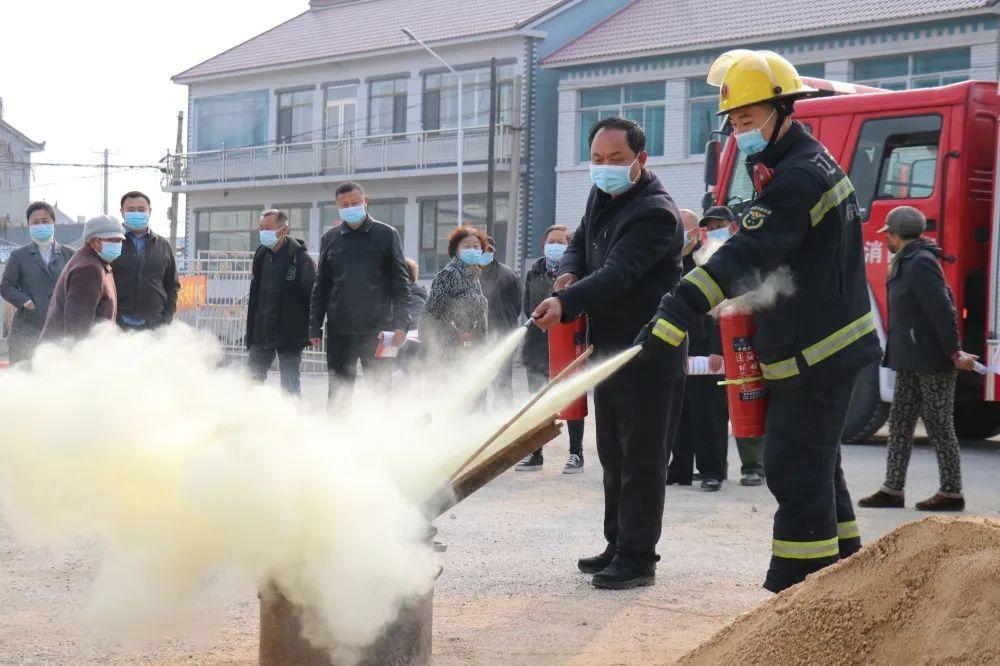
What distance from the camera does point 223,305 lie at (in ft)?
79.1

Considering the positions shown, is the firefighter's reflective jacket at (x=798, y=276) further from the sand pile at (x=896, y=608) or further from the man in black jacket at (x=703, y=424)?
the man in black jacket at (x=703, y=424)

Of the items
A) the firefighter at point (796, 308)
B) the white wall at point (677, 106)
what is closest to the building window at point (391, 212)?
the white wall at point (677, 106)

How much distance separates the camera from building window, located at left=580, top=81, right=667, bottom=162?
3509cm

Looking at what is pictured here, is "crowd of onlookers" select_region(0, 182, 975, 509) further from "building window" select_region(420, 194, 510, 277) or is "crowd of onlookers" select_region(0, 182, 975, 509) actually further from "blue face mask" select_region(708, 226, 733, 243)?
"building window" select_region(420, 194, 510, 277)

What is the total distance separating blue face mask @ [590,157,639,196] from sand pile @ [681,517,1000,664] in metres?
2.43

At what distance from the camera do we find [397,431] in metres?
5.00

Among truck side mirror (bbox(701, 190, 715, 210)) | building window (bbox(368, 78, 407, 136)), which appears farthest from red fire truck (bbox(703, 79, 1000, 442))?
building window (bbox(368, 78, 407, 136))

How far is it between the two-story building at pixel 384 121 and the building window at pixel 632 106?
6.16 ft

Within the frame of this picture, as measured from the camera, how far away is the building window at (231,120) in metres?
46.6

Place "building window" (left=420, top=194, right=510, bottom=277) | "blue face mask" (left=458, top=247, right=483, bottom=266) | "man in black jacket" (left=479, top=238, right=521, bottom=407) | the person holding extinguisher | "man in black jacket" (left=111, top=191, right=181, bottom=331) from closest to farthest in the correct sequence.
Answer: "man in black jacket" (left=111, top=191, right=181, bottom=331)
"blue face mask" (left=458, top=247, right=483, bottom=266)
the person holding extinguisher
"man in black jacket" (left=479, top=238, right=521, bottom=407)
"building window" (left=420, top=194, right=510, bottom=277)

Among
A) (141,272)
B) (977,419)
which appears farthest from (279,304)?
(977,419)

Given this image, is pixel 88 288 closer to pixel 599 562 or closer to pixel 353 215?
pixel 353 215

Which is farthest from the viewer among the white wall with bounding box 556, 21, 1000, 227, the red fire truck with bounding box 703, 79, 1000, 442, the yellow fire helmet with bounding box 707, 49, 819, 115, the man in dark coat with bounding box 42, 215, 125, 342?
the white wall with bounding box 556, 21, 1000, 227

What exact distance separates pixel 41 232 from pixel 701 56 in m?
25.8
